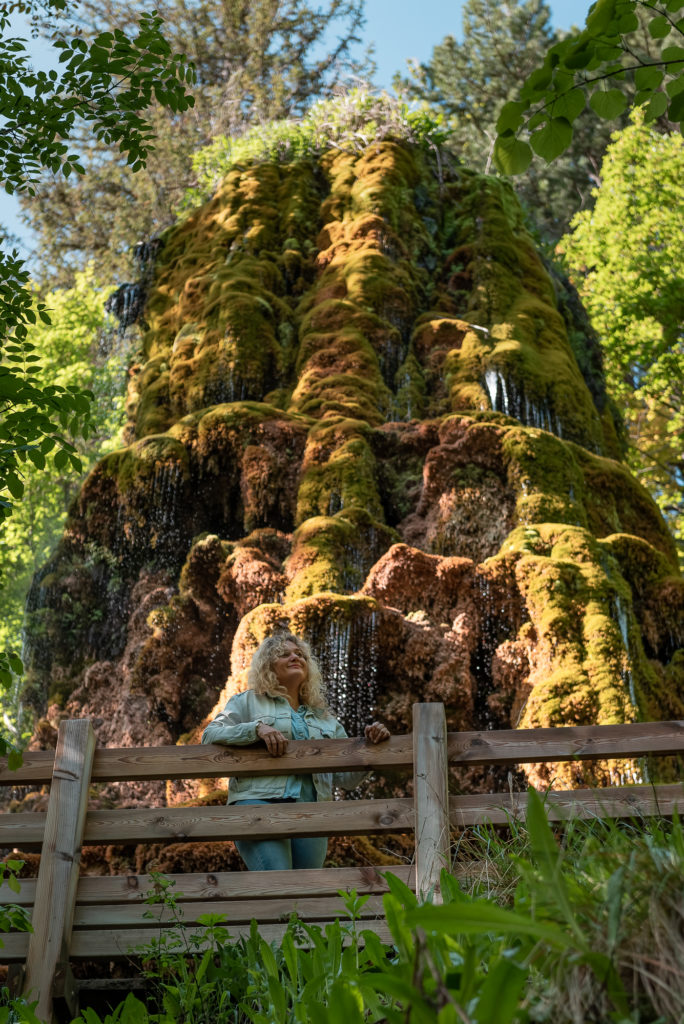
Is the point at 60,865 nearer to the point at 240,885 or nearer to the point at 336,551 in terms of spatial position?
the point at 240,885

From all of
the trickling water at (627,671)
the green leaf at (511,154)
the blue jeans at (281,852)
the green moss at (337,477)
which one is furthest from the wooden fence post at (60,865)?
the green moss at (337,477)

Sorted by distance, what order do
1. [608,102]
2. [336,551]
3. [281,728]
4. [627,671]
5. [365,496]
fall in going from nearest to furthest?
1. [608,102]
2. [281,728]
3. [627,671]
4. [336,551]
5. [365,496]

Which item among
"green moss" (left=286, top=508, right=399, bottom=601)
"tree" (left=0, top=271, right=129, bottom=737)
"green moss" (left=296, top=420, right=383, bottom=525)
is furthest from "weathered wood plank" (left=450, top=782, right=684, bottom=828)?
"tree" (left=0, top=271, right=129, bottom=737)

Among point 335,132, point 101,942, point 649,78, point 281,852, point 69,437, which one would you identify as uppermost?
point 335,132

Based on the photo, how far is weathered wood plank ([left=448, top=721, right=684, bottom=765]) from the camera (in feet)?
14.0

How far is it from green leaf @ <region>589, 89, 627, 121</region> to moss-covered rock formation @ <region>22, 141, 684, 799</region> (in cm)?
524

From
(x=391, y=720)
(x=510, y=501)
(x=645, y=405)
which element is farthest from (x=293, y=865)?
(x=645, y=405)

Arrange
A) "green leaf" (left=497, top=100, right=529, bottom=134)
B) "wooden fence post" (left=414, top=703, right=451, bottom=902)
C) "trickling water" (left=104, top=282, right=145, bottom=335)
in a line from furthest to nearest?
"trickling water" (left=104, top=282, right=145, bottom=335)
"wooden fence post" (left=414, top=703, right=451, bottom=902)
"green leaf" (left=497, top=100, right=529, bottom=134)

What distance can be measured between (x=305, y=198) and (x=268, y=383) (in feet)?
15.1

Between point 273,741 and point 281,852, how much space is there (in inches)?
21.7

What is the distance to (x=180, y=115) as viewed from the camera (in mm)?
23359

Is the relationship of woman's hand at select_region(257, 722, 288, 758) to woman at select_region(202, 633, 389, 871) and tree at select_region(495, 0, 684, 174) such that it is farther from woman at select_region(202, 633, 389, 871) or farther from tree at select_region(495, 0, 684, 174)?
tree at select_region(495, 0, 684, 174)

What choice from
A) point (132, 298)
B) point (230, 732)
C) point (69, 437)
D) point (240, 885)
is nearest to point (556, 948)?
point (240, 885)

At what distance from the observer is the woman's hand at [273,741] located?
449cm
